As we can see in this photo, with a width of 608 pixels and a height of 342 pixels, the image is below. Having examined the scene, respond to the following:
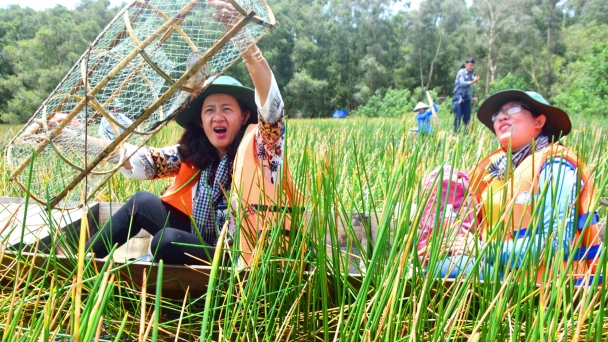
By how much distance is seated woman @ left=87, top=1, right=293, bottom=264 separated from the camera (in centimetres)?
153

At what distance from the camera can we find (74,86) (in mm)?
1470

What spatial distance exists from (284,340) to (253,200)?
57 centimetres

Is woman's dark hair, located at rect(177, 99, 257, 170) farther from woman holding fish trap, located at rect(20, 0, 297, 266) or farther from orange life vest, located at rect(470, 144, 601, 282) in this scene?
orange life vest, located at rect(470, 144, 601, 282)

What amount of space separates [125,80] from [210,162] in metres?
0.49

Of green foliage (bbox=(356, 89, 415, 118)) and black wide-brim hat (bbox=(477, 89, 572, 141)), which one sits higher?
green foliage (bbox=(356, 89, 415, 118))

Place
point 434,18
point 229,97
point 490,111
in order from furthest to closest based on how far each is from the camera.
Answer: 1. point 434,18
2. point 490,111
3. point 229,97

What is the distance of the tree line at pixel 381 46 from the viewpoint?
2039cm

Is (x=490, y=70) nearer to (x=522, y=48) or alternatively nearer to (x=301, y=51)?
(x=522, y=48)

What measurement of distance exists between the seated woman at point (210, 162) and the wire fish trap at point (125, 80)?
12 centimetres

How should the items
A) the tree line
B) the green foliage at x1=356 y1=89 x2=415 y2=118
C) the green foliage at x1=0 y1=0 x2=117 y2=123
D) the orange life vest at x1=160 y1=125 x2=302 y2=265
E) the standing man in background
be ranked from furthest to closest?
1. the green foliage at x1=356 y1=89 x2=415 y2=118
2. the tree line
3. the green foliage at x1=0 y1=0 x2=117 y2=123
4. the standing man in background
5. the orange life vest at x1=160 y1=125 x2=302 y2=265

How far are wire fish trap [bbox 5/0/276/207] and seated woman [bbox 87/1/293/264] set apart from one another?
12cm

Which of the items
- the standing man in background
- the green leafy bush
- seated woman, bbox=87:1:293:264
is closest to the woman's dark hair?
seated woman, bbox=87:1:293:264

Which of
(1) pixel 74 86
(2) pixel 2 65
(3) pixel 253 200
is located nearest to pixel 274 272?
(3) pixel 253 200

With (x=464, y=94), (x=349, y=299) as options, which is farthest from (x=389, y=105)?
(x=349, y=299)
